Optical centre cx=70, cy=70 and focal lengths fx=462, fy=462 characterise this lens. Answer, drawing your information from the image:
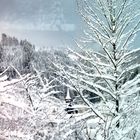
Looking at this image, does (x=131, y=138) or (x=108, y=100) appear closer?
(x=131, y=138)

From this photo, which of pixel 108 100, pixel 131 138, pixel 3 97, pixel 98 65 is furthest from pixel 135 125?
pixel 3 97

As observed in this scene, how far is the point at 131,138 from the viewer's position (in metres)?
9.01

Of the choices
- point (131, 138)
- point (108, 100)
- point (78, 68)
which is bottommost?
point (131, 138)

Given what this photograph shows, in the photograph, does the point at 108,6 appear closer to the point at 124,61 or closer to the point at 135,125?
the point at 124,61

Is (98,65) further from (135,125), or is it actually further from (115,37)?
(135,125)

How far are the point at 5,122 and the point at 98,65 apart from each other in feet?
8.29

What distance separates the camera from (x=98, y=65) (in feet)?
32.2

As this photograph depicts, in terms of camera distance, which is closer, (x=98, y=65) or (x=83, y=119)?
(x=83, y=119)

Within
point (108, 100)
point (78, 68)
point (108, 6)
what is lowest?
point (108, 100)

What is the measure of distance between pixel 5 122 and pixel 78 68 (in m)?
2.13

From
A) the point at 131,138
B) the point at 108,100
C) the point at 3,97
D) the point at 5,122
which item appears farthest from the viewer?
the point at 108,100

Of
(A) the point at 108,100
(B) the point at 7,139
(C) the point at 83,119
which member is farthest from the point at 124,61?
(B) the point at 7,139

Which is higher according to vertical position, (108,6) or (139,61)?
(108,6)

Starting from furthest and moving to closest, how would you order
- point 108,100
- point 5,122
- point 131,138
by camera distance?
point 108,100
point 131,138
point 5,122
